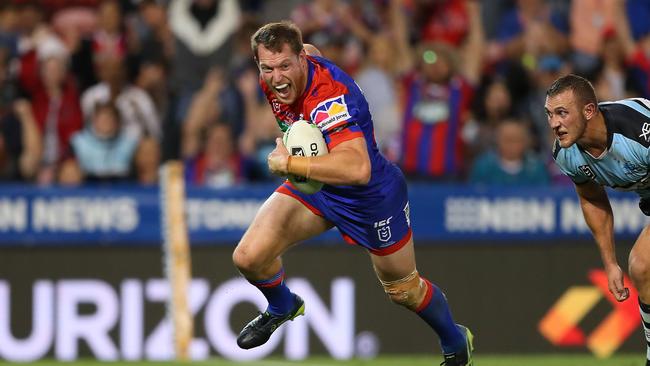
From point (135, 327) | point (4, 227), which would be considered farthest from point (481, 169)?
point (4, 227)

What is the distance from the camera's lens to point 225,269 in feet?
44.3

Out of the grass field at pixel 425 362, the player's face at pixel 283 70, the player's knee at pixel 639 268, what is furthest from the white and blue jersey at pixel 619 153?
the grass field at pixel 425 362

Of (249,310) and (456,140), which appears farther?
(456,140)

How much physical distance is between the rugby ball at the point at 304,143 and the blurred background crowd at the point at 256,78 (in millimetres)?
5196

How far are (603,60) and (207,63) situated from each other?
4.64 metres

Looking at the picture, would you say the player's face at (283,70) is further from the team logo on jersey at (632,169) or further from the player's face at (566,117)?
the team logo on jersey at (632,169)

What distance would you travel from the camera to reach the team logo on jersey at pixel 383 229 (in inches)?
376

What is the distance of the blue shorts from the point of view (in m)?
9.49

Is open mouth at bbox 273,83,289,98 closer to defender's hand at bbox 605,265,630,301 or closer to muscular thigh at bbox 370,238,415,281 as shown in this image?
muscular thigh at bbox 370,238,415,281

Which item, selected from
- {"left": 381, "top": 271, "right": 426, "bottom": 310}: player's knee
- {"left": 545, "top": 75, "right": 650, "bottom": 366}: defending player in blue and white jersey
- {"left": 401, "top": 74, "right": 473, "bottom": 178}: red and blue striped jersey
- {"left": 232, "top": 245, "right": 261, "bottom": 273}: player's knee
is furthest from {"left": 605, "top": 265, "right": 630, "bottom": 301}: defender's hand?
{"left": 401, "top": 74, "right": 473, "bottom": 178}: red and blue striped jersey

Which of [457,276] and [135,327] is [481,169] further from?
[135,327]

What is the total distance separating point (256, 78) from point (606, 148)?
6.90m

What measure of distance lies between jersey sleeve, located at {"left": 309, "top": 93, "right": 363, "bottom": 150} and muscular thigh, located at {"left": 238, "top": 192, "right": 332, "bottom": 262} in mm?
856

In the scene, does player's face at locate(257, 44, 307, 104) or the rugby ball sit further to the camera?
player's face at locate(257, 44, 307, 104)
